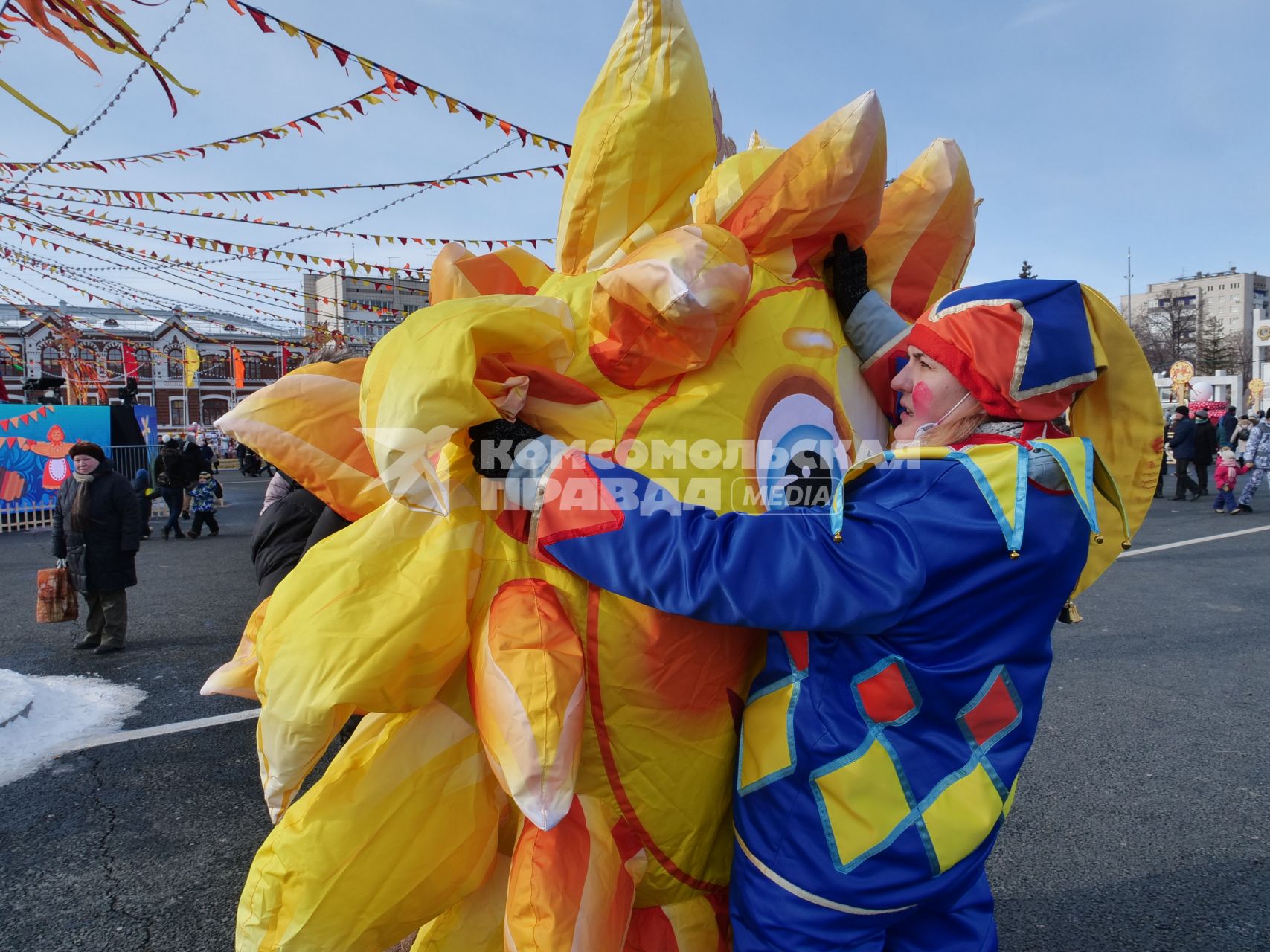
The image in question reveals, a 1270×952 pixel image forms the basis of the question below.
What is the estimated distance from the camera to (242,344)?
111 feet

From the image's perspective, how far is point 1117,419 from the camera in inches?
58.0

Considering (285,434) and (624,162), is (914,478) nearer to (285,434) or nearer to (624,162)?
(624,162)

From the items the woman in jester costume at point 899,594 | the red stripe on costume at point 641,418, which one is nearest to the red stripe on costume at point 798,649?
the woman in jester costume at point 899,594

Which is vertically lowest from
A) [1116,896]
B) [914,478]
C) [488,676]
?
[1116,896]

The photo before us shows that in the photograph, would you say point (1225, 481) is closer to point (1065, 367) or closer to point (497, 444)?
point (1065, 367)


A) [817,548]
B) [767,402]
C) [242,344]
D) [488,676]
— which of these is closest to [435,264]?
[767,402]

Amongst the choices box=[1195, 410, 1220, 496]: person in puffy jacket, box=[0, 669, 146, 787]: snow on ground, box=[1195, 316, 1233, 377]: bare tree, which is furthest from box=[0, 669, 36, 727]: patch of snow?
box=[1195, 316, 1233, 377]: bare tree

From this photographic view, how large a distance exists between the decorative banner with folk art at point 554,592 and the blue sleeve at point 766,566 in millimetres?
→ 163

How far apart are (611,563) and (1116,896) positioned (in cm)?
271

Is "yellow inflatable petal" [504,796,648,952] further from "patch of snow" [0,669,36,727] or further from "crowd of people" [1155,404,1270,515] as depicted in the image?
"crowd of people" [1155,404,1270,515]

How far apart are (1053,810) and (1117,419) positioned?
8.66ft

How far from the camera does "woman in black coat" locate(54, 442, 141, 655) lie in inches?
241

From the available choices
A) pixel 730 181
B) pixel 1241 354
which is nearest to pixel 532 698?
pixel 730 181

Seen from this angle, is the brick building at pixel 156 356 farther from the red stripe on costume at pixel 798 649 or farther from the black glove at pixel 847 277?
the red stripe on costume at pixel 798 649
